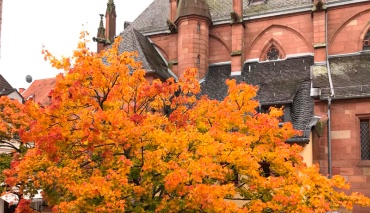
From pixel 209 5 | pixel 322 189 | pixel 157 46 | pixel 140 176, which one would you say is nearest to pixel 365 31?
pixel 209 5

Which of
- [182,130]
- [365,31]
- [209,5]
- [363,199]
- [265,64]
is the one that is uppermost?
[209,5]

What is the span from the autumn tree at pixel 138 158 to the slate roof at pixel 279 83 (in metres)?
7.66

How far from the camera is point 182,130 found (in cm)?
1154

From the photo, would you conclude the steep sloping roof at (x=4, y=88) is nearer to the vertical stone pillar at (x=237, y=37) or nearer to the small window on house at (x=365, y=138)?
the vertical stone pillar at (x=237, y=37)

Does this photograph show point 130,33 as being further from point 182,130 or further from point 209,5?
point 182,130

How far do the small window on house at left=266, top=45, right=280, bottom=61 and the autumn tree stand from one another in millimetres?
13130

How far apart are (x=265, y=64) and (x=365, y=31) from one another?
218 inches

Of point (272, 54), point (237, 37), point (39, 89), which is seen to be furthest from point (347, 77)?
point (39, 89)

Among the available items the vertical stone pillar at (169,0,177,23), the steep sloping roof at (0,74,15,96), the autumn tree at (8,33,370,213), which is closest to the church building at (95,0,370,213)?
the vertical stone pillar at (169,0,177,23)

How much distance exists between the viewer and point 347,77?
20359 millimetres

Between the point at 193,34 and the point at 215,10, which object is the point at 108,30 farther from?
the point at 215,10

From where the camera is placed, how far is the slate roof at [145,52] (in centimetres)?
2347

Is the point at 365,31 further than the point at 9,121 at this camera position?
Yes

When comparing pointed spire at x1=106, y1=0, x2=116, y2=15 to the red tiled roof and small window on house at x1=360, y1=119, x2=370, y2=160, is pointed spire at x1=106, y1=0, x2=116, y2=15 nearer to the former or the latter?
small window on house at x1=360, y1=119, x2=370, y2=160
